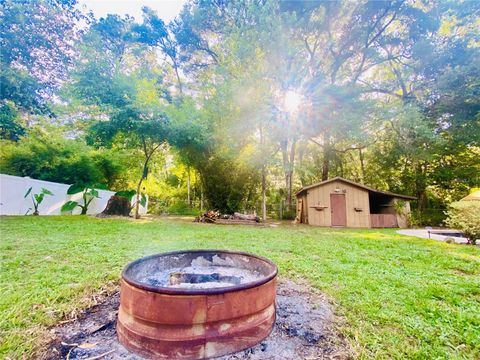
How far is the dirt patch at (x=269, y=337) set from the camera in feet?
5.00

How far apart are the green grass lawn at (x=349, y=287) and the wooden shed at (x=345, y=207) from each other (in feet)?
20.1

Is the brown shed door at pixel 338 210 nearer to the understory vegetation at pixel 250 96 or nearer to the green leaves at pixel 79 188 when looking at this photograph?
the understory vegetation at pixel 250 96

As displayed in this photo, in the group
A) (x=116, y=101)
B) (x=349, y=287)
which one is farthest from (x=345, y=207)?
(x=116, y=101)

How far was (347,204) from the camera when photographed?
1120 cm

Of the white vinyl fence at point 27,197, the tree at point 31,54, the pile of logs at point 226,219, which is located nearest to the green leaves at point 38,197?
the white vinyl fence at point 27,197

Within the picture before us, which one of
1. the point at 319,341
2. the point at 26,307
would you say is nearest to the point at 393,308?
the point at 319,341

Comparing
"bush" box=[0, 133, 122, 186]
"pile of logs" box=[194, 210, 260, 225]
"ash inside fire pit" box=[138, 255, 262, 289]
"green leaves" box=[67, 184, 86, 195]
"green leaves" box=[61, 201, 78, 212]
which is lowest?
"ash inside fire pit" box=[138, 255, 262, 289]

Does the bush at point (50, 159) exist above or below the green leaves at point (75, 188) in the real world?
above

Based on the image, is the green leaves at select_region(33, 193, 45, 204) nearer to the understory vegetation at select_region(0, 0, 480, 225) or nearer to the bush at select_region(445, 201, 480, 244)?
the understory vegetation at select_region(0, 0, 480, 225)

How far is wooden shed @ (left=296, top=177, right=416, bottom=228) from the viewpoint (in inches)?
437

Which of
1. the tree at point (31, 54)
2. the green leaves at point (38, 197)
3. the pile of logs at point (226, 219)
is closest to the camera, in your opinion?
the tree at point (31, 54)

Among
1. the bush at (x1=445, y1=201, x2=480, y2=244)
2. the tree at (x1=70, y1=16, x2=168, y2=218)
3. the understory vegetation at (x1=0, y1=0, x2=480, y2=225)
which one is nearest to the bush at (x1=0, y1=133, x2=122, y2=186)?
the understory vegetation at (x1=0, y1=0, x2=480, y2=225)

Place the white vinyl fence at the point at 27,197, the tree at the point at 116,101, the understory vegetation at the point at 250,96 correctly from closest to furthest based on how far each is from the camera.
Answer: the white vinyl fence at the point at 27,197 → the understory vegetation at the point at 250,96 → the tree at the point at 116,101

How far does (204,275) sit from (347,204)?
34.7ft
